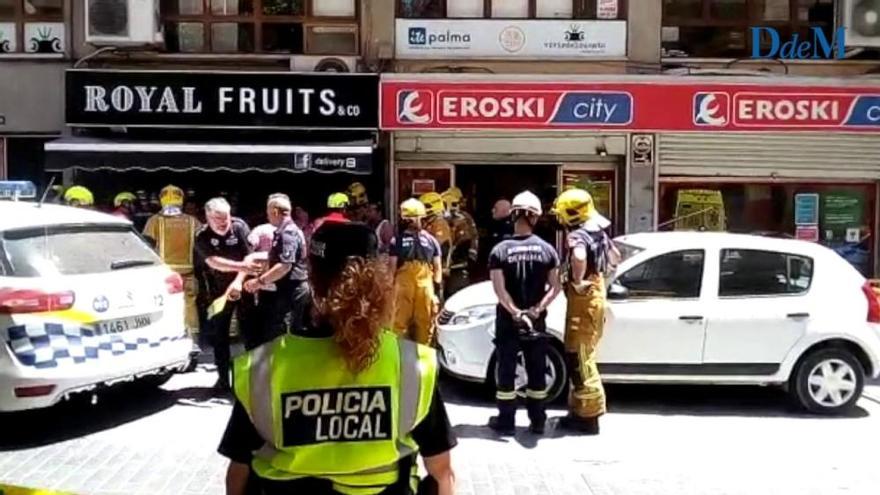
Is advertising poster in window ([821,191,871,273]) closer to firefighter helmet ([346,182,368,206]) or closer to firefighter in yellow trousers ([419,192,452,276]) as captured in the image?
firefighter in yellow trousers ([419,192,452,276])

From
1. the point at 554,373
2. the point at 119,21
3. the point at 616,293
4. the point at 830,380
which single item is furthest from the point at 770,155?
the point at 119,21

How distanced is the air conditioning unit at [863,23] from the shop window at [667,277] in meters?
6.31

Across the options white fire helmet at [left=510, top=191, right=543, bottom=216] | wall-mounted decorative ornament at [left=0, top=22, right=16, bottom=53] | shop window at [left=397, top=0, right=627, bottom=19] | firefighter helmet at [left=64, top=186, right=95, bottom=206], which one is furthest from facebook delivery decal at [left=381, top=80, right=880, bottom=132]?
white fire helmet at [left=510, top=191, right=543, bottom=216]

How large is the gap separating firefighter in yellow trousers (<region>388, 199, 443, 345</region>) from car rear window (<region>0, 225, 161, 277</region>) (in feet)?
6.72

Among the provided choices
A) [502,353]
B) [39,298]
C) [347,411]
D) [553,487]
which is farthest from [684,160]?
[347,411]

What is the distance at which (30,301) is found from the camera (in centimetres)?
694

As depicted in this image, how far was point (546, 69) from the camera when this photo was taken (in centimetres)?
1392

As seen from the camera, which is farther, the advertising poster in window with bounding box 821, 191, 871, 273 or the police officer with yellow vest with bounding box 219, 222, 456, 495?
the advertising poster in window with bounding box 821, 191, 871, 273

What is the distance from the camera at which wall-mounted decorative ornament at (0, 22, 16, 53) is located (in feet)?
45.7

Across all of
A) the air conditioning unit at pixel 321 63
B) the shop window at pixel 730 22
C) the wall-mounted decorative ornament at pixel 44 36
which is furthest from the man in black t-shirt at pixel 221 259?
the shop window at pixel 730 22

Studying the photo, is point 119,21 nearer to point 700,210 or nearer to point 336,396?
point 700,210

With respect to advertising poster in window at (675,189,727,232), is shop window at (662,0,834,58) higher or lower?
higher

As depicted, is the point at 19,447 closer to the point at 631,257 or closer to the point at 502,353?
the point at 502,353

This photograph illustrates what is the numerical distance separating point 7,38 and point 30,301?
8.25 meters
